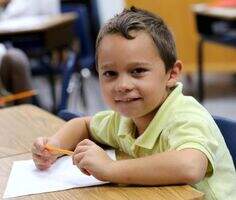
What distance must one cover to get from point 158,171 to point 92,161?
0.46 feet

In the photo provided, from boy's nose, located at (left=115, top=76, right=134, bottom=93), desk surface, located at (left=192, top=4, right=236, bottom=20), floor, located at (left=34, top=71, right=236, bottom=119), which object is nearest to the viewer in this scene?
boy's nose, located at (left=115, top=76, right=134, bottom=93)

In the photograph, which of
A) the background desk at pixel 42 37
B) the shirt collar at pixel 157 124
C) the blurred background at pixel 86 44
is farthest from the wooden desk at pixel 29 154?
the background desk at pixel 42 37

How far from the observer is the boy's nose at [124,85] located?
110 centimetres

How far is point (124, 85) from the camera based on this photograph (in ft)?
3.60

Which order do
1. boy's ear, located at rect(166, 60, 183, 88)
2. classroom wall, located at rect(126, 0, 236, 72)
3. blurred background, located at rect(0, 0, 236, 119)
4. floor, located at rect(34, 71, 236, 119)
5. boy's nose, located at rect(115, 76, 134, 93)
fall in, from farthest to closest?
classroom wall, located at rect(126, 0, 236, 72) < floor, located at rect(34, 71, 236, 119) < blurred background, located at rect(0, 0, 236, 119) < boy's ear, located at rect(166, 60, 183, 88) < boy's nose, located at rect(115, 76, 134, 93)

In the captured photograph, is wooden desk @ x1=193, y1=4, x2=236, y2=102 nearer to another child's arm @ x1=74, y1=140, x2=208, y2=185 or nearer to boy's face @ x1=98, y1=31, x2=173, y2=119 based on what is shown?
boy's face @ x1=98, y1=31, x2=173, y2=119

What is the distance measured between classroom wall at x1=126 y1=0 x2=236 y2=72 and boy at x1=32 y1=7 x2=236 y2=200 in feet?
13.4

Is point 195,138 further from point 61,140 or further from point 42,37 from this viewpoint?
point 42,37

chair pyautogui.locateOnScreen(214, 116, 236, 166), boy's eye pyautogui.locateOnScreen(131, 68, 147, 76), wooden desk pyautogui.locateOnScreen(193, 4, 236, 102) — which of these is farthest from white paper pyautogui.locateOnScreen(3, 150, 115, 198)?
wooden desk pyautogui.locateOnScreen(193, 4, 236, 102)

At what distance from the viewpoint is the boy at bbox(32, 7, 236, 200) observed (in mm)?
1017

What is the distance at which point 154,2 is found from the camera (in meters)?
5.25

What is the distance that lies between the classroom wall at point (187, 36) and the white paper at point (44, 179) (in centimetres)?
411

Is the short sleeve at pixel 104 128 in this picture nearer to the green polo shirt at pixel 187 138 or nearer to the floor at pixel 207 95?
the green polo shirt at pixel 187 138

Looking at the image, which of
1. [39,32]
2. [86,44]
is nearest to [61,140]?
[39,32]
